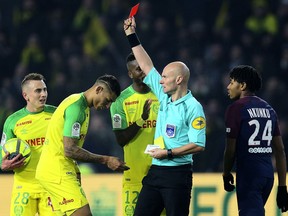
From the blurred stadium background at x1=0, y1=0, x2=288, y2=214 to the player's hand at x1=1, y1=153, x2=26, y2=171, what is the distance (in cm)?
503

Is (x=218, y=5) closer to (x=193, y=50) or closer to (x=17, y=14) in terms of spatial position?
(x=193, y=50)

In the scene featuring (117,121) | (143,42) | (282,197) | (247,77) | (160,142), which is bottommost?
(282,197)

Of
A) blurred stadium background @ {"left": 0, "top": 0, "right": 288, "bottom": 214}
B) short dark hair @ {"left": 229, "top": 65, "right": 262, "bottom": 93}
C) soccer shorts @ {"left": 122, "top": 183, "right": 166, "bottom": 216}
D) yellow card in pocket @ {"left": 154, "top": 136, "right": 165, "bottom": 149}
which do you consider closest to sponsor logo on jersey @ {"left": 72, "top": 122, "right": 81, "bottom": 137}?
yellow card in pocket @ {"left": 154, "top": 136, "right": 165, "bottom": 149}

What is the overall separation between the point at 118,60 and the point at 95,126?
58.6 inches

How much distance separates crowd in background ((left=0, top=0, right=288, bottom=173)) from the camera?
13703mm

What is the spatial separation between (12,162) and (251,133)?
7.46 feet

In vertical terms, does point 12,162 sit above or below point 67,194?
above

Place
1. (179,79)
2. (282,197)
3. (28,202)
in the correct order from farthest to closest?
(28,202), (282,197), (179,79)

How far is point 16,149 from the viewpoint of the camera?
8.15m

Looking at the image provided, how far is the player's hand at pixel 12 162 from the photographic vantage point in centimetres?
814

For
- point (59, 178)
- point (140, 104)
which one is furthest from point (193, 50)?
point (59, 178)

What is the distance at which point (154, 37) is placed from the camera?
46.4ft

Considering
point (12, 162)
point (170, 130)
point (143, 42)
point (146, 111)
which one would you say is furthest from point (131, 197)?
point (143, 42)

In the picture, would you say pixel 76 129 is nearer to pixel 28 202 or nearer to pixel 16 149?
pixel 16 149
